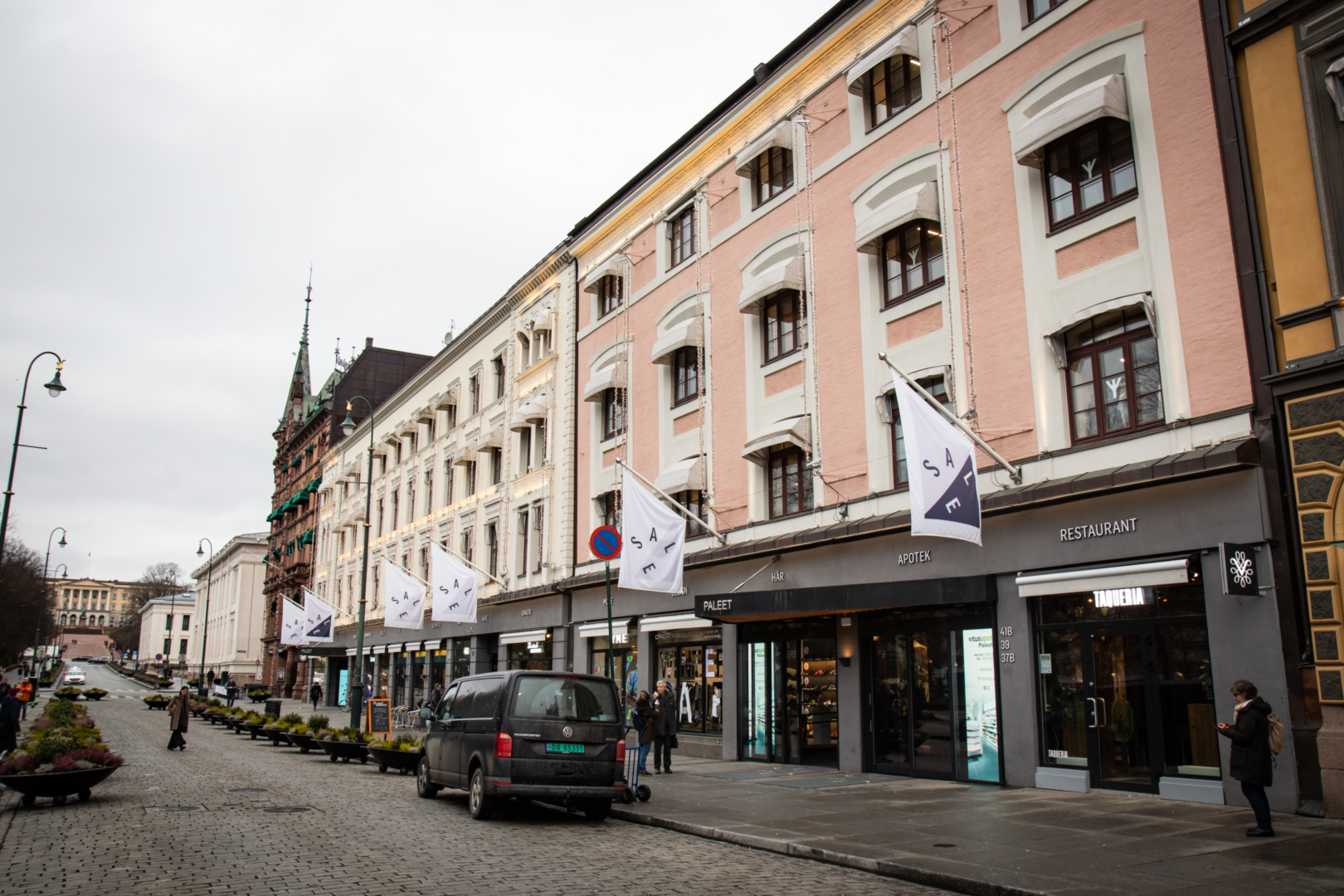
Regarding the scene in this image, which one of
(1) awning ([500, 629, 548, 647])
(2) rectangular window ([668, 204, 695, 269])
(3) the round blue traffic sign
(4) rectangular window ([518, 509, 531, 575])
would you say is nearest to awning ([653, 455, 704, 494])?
(2) rectangular window ([668, 204, 695, 269])

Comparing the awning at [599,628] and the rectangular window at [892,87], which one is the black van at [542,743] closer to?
the rectangular window at [892,87]

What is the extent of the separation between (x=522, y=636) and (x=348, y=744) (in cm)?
1042

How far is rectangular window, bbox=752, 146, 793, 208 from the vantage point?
874 inches

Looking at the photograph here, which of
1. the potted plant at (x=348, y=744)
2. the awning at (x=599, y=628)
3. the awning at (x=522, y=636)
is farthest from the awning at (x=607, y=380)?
the potted plant at (x=348, y=744)

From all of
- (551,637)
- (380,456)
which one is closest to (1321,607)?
(551,637)

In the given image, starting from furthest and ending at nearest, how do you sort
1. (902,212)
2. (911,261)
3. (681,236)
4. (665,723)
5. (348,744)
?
(681,236), (348,744), (665,723), (911,261), (902,212)

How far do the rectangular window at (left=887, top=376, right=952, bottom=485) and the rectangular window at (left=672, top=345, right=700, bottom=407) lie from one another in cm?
708

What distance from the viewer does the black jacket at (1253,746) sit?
32.9 ft

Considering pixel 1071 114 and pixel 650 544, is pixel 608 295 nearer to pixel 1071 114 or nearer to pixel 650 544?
pixel 650 544

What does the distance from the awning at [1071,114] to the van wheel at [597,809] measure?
37.8 feet

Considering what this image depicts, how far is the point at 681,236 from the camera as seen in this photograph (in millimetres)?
26328

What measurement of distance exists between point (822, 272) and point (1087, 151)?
244 inches

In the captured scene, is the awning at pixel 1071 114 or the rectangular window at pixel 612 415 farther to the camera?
the rectangular window at pixel 612 415

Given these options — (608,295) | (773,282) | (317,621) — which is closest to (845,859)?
(773,282)
